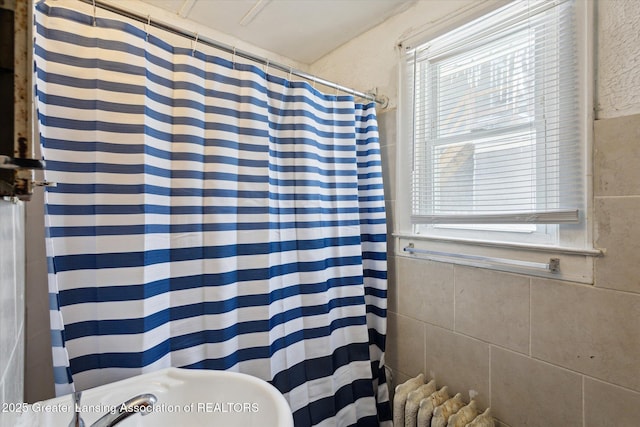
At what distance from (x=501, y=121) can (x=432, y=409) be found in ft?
3.69

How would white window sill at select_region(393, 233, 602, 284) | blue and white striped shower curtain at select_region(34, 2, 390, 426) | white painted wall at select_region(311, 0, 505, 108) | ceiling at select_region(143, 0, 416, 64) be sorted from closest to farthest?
blue and white striped shower curtain at select_region(34, 2, 390, 426), white window sill at select_region(393, 233, 602, 284), white painted wall at select_region(311, 0, 505, 108), ceiling at select_region(143, 0, 416, 64)

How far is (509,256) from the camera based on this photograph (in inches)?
41.1

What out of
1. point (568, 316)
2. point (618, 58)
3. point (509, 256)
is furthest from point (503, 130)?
point (568, 316)

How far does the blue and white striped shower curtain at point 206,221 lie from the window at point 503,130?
0.25 metres

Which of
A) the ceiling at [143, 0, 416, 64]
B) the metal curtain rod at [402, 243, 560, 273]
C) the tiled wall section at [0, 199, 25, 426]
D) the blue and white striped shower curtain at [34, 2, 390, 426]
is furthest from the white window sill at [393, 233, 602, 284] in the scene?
the tiled wall section at [0, 199, 25, 426]

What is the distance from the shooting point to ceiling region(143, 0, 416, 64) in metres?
1.36

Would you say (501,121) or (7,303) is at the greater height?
(501,121)

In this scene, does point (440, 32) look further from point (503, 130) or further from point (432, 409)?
point (432, 409)

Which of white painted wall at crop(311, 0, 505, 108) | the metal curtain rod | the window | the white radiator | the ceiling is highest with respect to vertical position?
the ceiling

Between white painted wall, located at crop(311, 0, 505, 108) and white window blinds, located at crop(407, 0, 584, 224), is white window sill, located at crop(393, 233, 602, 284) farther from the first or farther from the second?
white painted wall, located at crop(311, 0, 505, 108)

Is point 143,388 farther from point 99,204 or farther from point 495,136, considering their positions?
point 495,136

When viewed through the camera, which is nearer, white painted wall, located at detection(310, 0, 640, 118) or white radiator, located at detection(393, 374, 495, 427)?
white painted wall, located at detection(310, 0, 640, 118)

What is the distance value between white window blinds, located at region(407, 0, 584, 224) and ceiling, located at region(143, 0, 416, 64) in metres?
0.34

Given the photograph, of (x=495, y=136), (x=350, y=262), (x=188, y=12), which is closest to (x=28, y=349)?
(x=350, y=262)
